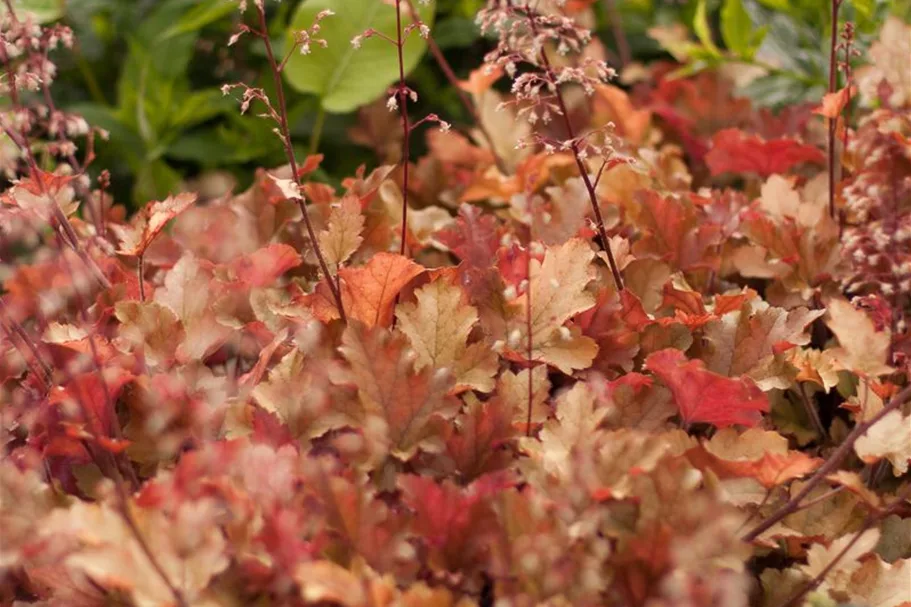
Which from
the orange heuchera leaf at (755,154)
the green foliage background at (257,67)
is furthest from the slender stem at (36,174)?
the orange heuchera leaf at (755,154)

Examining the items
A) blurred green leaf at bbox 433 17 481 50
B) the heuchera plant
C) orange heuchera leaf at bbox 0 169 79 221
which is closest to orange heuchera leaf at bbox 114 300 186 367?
the heuchera plant

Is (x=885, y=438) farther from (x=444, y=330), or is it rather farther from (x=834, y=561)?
(x=444, y=330)

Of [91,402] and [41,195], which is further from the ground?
[41,195]

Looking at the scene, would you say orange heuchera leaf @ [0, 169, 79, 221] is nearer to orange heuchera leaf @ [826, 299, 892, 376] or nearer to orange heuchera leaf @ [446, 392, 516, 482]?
orange heuchera leaf @ [446, 392, 516, 482]

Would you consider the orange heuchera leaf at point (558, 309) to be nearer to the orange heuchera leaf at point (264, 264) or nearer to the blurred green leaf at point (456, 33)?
the orange heuchera leaf at point (264, 264)

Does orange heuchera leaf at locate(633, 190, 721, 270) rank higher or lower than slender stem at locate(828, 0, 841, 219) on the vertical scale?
lower

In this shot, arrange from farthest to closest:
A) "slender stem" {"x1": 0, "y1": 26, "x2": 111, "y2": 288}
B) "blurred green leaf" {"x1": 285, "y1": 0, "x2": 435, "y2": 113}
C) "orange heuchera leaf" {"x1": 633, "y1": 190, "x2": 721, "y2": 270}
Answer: "blurred green leaf" {"x1": 285, "y1": 0, "x2": 435, "y2": 113}
"orange heuchera leaf" {"x1": 633, "y1": 190, "x2": 721, "y2": 270}
"slender stem" {"x1": 0, "y1": 26, "x2": 111, "y2": 288}

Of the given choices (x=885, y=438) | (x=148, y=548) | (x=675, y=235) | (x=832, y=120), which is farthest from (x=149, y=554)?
(x=832, y=120)
